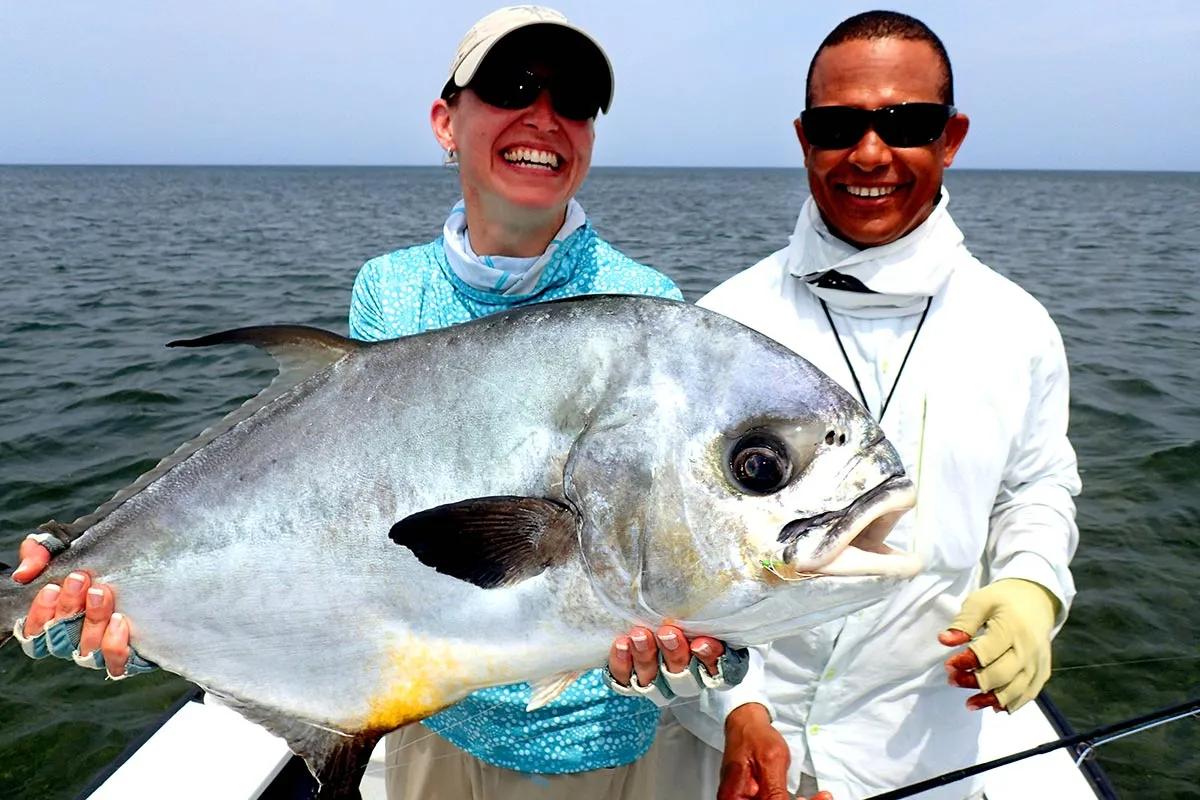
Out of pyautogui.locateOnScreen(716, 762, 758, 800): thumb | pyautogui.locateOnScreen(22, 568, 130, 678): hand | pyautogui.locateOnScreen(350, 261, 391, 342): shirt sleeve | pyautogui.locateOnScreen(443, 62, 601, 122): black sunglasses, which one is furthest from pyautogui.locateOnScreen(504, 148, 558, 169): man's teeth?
pyautogui.locateOnScreen(716, 762, 758, 800): thumb

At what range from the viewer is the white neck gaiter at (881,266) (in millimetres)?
2373

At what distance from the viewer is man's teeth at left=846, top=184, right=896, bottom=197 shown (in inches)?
95.1

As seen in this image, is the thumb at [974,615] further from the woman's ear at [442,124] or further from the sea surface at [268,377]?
the woman's ear at [442,124]

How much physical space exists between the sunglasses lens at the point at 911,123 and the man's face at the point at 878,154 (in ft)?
0.06

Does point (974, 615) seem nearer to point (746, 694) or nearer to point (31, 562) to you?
point (746, 694)

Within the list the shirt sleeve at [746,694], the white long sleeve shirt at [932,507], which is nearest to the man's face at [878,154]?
the white long sleeve shirt at [932,507]

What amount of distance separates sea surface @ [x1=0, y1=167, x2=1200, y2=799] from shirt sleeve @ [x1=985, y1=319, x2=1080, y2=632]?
11.1 inches

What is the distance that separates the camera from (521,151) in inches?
86.1

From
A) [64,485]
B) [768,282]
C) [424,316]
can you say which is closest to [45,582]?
[424,316]

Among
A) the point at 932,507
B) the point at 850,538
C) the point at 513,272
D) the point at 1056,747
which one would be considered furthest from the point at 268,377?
the point at 850,538

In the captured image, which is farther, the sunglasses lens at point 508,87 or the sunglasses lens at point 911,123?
the sunglasses lens at point 911,123

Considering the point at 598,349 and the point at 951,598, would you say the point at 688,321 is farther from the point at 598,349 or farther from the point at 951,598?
the point at 951,598

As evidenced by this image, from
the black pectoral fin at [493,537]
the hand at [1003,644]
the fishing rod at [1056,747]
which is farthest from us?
the fishing rod at [1056,747]

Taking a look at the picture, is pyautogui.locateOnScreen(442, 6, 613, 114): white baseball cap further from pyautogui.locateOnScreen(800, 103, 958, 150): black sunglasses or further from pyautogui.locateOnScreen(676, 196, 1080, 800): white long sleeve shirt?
pyautogui.locateOnScreen(676, 196, 1080, 800): white long sleeve shirt
